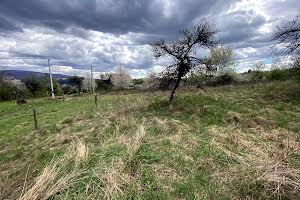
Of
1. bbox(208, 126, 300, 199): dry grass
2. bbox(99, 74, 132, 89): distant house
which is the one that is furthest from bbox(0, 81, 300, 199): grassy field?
bbox(99, 74, 132, 89): distant house

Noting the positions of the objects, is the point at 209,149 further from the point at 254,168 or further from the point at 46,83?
the point at 46,83

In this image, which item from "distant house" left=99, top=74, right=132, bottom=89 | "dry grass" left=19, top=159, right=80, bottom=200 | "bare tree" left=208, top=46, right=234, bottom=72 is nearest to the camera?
"dry grass" left=19, top=159, right=80, bottom=200

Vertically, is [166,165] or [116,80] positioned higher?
[166,165]

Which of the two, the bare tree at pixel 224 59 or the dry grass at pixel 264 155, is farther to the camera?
the bare tree at pixel 224 59

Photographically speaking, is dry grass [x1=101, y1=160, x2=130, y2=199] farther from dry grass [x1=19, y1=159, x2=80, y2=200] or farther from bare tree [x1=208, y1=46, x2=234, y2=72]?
bare tree [x1=208, y1=46, x2=234, y2=72]

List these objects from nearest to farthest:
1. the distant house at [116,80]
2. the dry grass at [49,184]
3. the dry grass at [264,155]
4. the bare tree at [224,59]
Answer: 1. the dry grass at [49,184]
2. the dry grass at [264,155]
3. the bare tree at [224,59]
4. the distant house at [116,80]

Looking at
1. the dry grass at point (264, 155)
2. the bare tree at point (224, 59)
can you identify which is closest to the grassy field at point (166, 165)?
the dry grass at point (264, 155)

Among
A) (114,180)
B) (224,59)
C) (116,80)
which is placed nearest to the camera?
(114,180)

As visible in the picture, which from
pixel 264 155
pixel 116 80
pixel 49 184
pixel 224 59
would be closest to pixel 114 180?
pixel 49 184

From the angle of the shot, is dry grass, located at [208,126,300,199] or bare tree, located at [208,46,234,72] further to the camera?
bare tree, located at [208,46,234,72]

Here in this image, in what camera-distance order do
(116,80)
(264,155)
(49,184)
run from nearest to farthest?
(49,184), (264,155), (116,80)

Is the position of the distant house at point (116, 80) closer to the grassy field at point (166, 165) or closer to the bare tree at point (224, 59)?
the bare tree at point (224, 59)

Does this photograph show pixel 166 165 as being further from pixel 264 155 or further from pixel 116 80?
pixel 116 80

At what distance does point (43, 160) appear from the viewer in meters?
7.45
